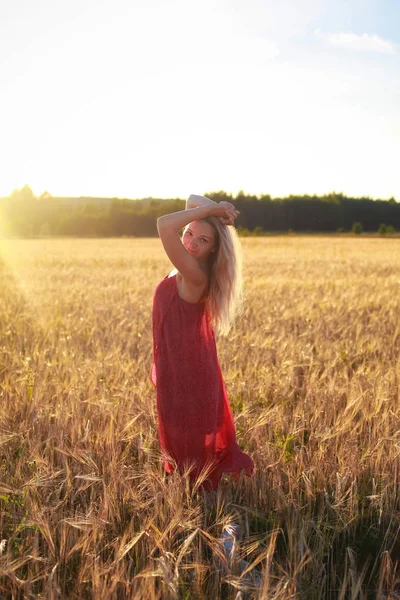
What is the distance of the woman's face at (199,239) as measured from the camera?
90.4 inches

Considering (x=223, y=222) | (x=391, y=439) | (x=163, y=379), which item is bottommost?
(x=391, y=439)

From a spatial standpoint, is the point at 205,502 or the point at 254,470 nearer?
the point at 205,502

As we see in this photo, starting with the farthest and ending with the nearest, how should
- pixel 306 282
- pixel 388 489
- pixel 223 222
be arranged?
pixel 306 282, pixel 223 222, pixel 388 489

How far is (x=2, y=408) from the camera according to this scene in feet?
9.39

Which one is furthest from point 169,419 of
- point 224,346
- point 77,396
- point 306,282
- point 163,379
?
point 306,282

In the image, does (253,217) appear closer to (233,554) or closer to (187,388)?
(187,388)

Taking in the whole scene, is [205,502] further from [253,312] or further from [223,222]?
[253,312]

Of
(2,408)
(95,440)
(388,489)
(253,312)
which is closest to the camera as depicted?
(388,489)

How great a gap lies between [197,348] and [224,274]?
0.32 m

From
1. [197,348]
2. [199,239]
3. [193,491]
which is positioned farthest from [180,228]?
[193,491]

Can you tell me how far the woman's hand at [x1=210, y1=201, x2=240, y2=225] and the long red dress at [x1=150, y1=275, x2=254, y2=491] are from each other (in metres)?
0.33

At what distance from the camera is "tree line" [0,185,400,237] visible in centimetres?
6106

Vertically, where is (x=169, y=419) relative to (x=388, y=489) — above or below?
above

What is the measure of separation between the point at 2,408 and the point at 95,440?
0.57 meters
